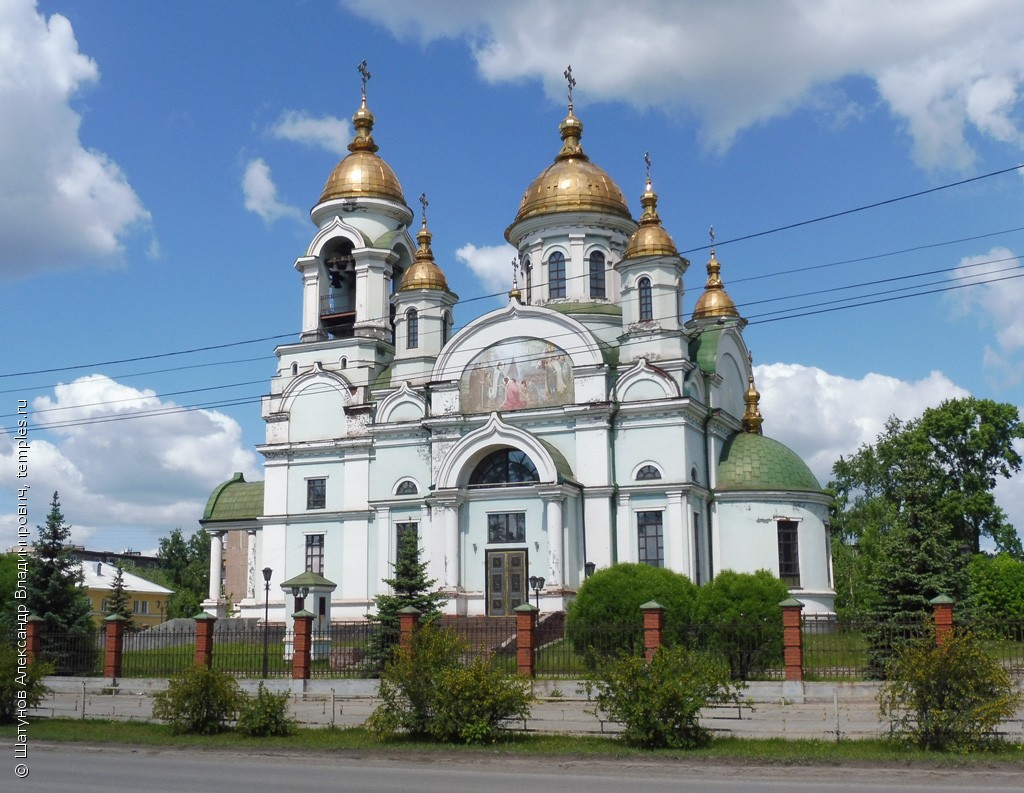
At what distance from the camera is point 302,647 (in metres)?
22.7

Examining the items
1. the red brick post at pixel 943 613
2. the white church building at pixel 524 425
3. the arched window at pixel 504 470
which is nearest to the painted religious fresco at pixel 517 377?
the white church building at pixel 524 425

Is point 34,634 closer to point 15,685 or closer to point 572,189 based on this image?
point 15,685

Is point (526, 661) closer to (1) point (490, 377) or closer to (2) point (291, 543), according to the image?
(1) point (490, 377)

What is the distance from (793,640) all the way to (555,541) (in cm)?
1248

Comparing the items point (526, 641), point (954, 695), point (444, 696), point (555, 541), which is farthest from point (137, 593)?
point (954, 695)

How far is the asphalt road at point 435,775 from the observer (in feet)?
40.8

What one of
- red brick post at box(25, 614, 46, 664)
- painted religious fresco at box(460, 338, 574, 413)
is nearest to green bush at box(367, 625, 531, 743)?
red brick post at box(25, 614, 46, 664)

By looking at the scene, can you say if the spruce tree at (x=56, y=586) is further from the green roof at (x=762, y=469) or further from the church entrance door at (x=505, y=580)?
the green roof at (x=762, y=469)

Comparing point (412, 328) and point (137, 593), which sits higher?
point (412, 328)

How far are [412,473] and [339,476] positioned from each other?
338cm

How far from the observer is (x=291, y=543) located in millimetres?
37812

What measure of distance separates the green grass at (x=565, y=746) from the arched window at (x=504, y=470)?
15.6 metres

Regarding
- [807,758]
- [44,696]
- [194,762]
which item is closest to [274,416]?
[44,696]

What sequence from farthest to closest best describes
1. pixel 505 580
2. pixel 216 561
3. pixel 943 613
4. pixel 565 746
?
pixel 216 561 < pixel 505 580 < pixel 943 613 < pixel 565 746
